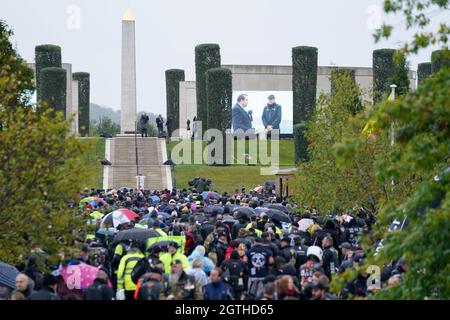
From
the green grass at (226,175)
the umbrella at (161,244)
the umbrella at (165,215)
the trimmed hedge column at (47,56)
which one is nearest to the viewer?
the umbrella at (161,244)

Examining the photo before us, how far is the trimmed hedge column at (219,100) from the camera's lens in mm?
63531

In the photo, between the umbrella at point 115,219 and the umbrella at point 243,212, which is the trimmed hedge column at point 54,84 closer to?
the umbrella at point 243,212

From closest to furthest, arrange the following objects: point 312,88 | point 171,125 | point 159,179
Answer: point 159,179 → point 312,88 → point 171,125

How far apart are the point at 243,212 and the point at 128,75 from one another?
141 feet

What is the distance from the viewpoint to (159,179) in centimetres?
5847

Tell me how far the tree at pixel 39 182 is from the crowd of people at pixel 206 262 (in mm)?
409

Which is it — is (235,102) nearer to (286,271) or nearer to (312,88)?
(312,88)

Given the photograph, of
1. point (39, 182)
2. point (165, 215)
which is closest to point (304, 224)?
point (165, 215)

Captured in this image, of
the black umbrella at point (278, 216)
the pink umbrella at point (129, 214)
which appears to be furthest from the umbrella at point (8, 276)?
the black umbrella at point (278, 216)

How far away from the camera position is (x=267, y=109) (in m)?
79.7

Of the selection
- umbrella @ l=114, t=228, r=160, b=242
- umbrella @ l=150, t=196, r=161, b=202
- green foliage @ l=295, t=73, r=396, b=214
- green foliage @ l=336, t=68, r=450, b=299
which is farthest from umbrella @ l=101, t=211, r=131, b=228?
green foliage @ l=336, t=68, r=450, b=299

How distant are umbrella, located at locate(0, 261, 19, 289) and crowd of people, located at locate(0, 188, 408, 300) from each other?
0.16 meters
